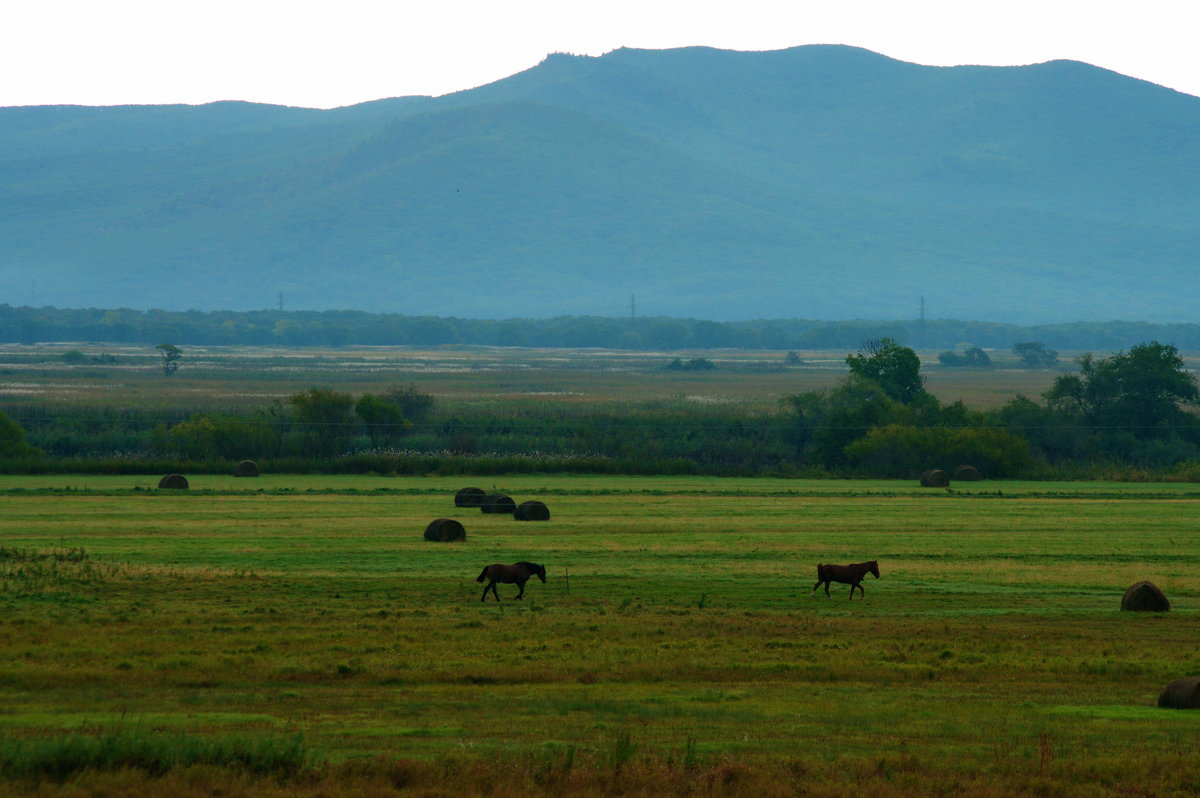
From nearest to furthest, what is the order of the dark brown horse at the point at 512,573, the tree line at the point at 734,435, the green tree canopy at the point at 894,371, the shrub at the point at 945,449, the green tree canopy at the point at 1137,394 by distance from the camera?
1. the dark brown horse at the point at 512,573
2. the tree line at the point at 734,435
3. the shrub at the point at 945,449
4. the green tree canopy at the point at 1137,394
5. the green tree canopy at the point at 894,371

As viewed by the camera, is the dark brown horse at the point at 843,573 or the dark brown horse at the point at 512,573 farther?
the dark brown horse at the point at 843,573

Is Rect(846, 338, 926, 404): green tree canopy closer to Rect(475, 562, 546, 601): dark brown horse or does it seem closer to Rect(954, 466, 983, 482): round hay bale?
Rect(954, 466, 983, 482): round hay bale

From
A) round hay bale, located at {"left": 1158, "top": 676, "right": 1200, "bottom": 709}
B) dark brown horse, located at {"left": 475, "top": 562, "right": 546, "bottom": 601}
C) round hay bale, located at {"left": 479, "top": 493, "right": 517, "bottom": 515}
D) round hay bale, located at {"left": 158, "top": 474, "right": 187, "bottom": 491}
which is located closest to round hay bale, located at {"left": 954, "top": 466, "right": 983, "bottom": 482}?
round hay bale, located at {"left": 479, "top": 493, "right": 517, "bottom": 515}

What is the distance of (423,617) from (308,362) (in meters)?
138

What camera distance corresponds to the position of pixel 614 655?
57.9 ft

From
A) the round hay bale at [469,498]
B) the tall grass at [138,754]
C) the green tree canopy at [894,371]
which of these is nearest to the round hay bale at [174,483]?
the round hay bale at [469,498]

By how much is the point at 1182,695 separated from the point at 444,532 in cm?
1937

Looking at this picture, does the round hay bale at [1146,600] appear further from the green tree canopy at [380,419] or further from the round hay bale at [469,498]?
the green tree canopy at [380,419]

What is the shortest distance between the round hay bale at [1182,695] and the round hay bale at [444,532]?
1901cm

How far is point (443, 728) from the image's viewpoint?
13508 millimetres

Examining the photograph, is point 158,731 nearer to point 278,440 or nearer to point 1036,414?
point 278,440

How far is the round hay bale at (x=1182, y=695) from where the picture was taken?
14391 millimetres

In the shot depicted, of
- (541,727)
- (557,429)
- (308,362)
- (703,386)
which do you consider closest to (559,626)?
(541,727)

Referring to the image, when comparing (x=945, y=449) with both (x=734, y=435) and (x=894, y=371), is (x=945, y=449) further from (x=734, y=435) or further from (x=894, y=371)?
(x=894, y=371)
